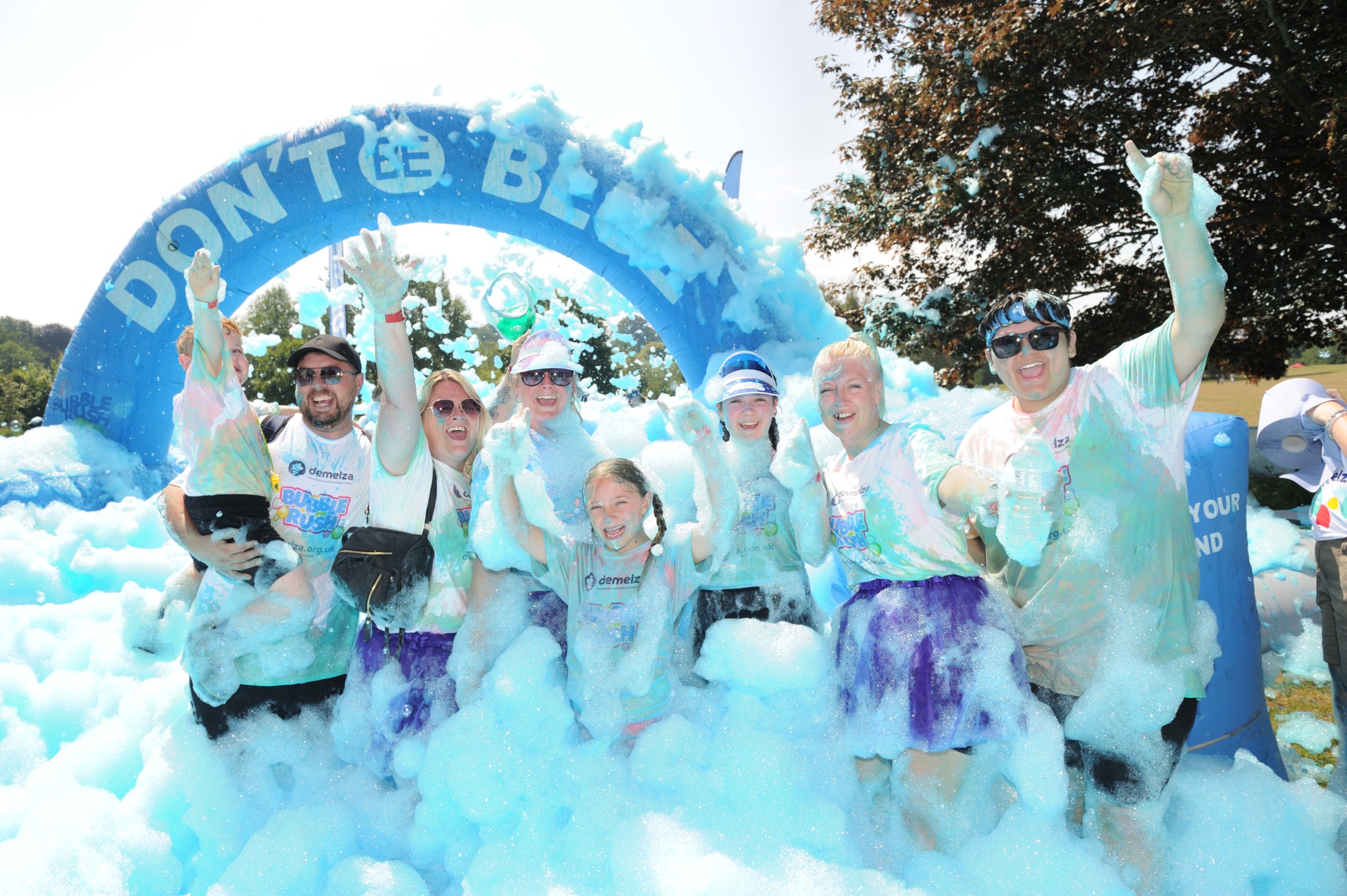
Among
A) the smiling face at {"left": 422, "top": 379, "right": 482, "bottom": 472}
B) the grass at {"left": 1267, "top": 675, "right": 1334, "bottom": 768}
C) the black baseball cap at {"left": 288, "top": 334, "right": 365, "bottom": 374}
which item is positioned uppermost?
the black baseball cap at {"left": 288, "top": 334, "right": 365, "bottom": 374}

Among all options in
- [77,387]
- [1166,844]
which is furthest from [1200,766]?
[77,387]

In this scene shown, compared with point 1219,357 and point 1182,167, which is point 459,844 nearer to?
point 1182,167

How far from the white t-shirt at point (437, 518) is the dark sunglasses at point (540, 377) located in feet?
1.28

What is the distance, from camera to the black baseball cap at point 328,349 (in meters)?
2.59

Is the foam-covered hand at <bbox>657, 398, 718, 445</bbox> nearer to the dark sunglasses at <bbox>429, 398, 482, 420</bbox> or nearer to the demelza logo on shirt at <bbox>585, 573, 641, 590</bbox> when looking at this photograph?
the demelza logo on shirt at <bbox>585, 573, 641, 590</bbox>

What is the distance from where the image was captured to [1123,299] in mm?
7570

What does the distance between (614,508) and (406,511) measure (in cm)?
68

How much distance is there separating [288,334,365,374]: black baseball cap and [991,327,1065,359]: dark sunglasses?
216 centimetres

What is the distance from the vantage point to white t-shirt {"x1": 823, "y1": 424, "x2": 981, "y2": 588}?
7.36 feet

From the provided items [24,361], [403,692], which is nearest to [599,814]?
[403,692]

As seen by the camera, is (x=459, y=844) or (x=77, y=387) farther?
(x=77, y=387)

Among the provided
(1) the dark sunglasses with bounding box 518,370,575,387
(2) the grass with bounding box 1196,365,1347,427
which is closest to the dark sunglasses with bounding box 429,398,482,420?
(1) the dark sunglasses with bounding box 518,370,575,387

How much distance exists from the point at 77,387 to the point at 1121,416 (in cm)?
643

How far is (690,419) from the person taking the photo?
7.85 feet
